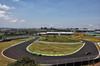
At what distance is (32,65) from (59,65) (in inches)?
341

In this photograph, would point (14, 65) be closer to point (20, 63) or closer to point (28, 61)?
point (20, 63)

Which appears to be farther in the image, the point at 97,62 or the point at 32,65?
the point at 97,62

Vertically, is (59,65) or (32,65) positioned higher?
(32,65)

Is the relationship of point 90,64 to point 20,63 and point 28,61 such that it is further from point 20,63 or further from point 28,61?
point 20,63

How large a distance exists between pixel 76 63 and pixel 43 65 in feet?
30.4

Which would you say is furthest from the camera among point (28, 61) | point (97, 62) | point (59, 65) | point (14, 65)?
point (97, 62)

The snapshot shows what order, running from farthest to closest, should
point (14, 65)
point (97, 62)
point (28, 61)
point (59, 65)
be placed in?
point (97, 62)
point (59, 65)
point (28, 61)
point (14, 65)

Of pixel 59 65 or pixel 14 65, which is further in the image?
pixel 59 65

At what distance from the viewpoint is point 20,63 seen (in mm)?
13828

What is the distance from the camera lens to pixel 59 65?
19.6 meters

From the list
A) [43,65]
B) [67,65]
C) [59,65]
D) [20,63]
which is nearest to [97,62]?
[67,65]

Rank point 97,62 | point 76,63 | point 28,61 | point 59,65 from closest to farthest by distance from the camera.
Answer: point 28,61, point 59,65, point 76,63, point 97,62

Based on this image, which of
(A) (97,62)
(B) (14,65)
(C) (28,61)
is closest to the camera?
(B) (14,65)

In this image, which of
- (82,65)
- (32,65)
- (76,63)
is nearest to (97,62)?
(82,65)
